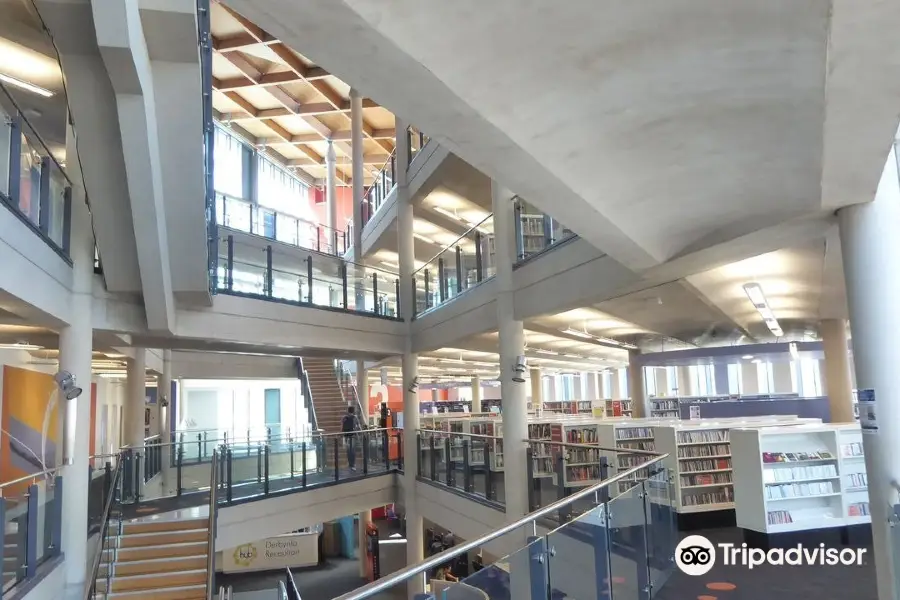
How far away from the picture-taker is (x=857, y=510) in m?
7.94

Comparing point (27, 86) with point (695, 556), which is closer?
point (695, 556)

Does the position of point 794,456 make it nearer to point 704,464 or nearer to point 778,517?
point 778,517

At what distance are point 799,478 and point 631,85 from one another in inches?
263

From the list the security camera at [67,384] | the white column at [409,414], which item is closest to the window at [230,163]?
the white column at [409,414]

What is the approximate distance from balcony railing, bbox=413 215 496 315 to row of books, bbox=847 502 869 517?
223 inches

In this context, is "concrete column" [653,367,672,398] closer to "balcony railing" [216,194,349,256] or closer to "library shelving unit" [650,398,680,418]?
"library shelving unit" [650,398,680,418]

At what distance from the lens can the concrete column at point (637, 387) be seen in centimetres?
1639

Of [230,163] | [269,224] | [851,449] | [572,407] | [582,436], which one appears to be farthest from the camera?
[230,163]

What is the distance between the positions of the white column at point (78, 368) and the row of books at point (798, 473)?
8090mm

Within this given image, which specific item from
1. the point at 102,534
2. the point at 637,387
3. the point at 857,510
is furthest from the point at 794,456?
the point at 102,534

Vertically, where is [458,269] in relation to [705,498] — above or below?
above

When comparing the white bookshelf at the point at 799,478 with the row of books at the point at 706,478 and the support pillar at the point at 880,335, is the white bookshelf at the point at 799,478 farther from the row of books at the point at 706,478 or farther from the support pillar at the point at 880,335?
the support pillar at the point at 880,335

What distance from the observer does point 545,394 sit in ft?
134

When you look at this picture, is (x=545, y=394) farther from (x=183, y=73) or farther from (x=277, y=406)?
(x=183, y=73)
